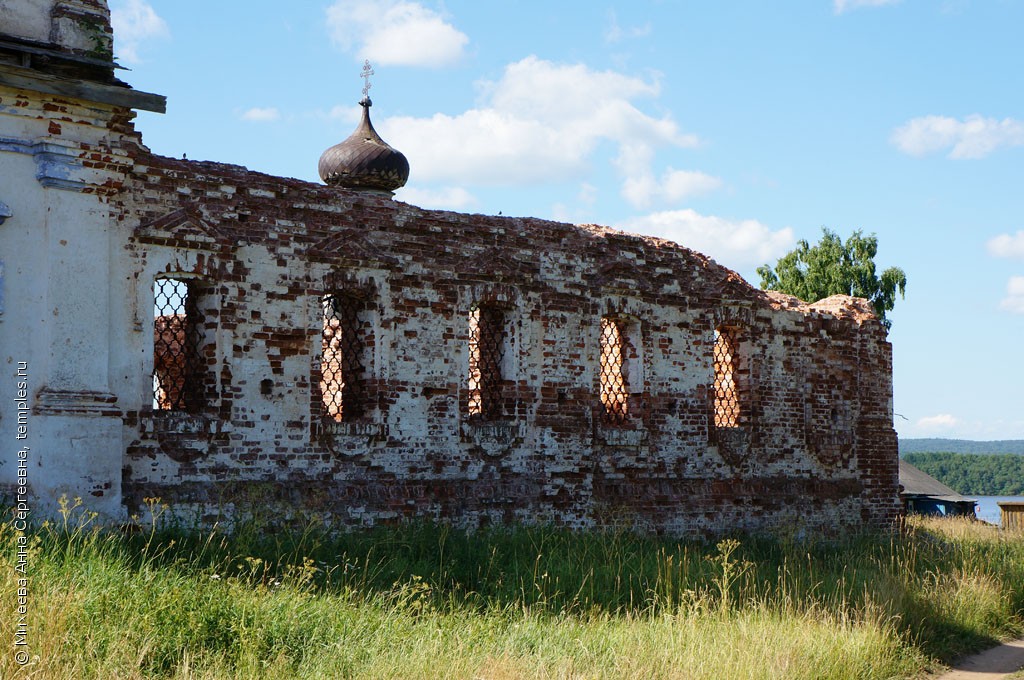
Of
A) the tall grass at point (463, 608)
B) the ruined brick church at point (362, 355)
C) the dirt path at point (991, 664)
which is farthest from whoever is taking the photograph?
the ruined brick church at point (362, 355)

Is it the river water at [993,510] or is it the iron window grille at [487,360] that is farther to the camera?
the river water at [993,510]

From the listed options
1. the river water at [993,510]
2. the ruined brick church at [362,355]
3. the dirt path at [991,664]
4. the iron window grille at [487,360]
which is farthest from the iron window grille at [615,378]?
the river water at [993,510]

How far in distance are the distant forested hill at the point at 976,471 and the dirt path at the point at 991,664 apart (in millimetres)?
71880

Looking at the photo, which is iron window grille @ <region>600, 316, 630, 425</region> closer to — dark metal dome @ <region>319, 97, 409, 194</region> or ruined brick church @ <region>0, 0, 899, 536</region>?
ruined brick church @ <region>0, 0, 899, 536</region>

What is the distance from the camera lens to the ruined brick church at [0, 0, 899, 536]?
9.95 meters

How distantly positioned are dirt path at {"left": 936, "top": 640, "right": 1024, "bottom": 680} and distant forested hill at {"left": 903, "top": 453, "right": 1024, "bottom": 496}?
7188cm

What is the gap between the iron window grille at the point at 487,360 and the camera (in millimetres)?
13172

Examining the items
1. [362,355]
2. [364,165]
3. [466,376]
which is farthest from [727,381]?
[364,165]

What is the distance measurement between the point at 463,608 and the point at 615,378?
244 inches

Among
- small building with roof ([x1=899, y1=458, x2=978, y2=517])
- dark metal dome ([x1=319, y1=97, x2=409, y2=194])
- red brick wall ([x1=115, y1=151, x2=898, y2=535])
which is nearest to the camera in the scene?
red brick wall ([x1=115, y1=151, x2=898, y2=535])

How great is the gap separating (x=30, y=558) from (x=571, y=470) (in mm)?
7324

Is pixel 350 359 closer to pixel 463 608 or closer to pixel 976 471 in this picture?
pixel 463 608

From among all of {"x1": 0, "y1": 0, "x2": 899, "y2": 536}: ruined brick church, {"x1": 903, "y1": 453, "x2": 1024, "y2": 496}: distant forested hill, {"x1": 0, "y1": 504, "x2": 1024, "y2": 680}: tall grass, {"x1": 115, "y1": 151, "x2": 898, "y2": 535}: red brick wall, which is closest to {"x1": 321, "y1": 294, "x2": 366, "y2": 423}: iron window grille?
{"x1": 0, "y1": 0, "x2": 899, "y2": 536}: ruined brick church

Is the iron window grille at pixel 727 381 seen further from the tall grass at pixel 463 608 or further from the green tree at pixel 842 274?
the green tree at pixel 842 274
